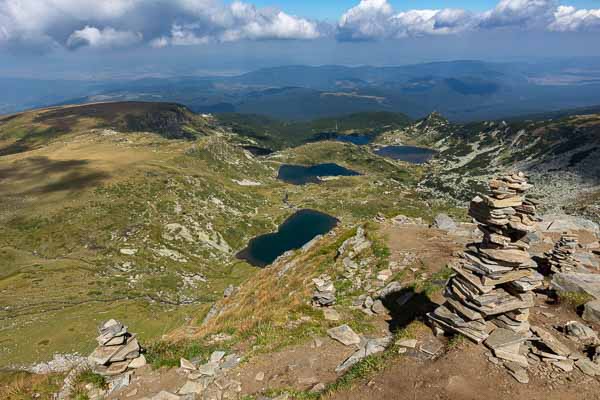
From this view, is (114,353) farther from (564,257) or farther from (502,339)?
(564,257)

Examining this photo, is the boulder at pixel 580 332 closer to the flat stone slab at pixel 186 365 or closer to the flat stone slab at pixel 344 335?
the flat stone slab at pixel 344 335

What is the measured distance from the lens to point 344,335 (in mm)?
21625

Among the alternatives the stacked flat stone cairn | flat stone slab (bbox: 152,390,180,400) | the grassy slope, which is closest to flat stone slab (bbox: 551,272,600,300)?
→ the stacked flat stone cairn

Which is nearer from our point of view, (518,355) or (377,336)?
(518,355)

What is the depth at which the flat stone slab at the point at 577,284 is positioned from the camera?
22.7 metres

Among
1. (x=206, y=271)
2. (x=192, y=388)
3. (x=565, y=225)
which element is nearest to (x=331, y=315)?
(x=192, y=388)

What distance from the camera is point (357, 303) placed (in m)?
27.9

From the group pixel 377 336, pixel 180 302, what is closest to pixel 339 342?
pixel 377 336

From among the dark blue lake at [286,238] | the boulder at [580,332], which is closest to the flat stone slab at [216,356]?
the boulder at [580,332]

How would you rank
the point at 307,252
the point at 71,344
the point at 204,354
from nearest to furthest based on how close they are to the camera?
the point at 204,354, the point at 307,252, the point at 71,344

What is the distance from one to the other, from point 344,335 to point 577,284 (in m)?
16.0

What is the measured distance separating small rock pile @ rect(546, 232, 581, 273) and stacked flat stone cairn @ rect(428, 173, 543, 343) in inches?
531

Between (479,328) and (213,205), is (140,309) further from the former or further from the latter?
(213,205)

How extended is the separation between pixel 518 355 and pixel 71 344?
72.5 metres
